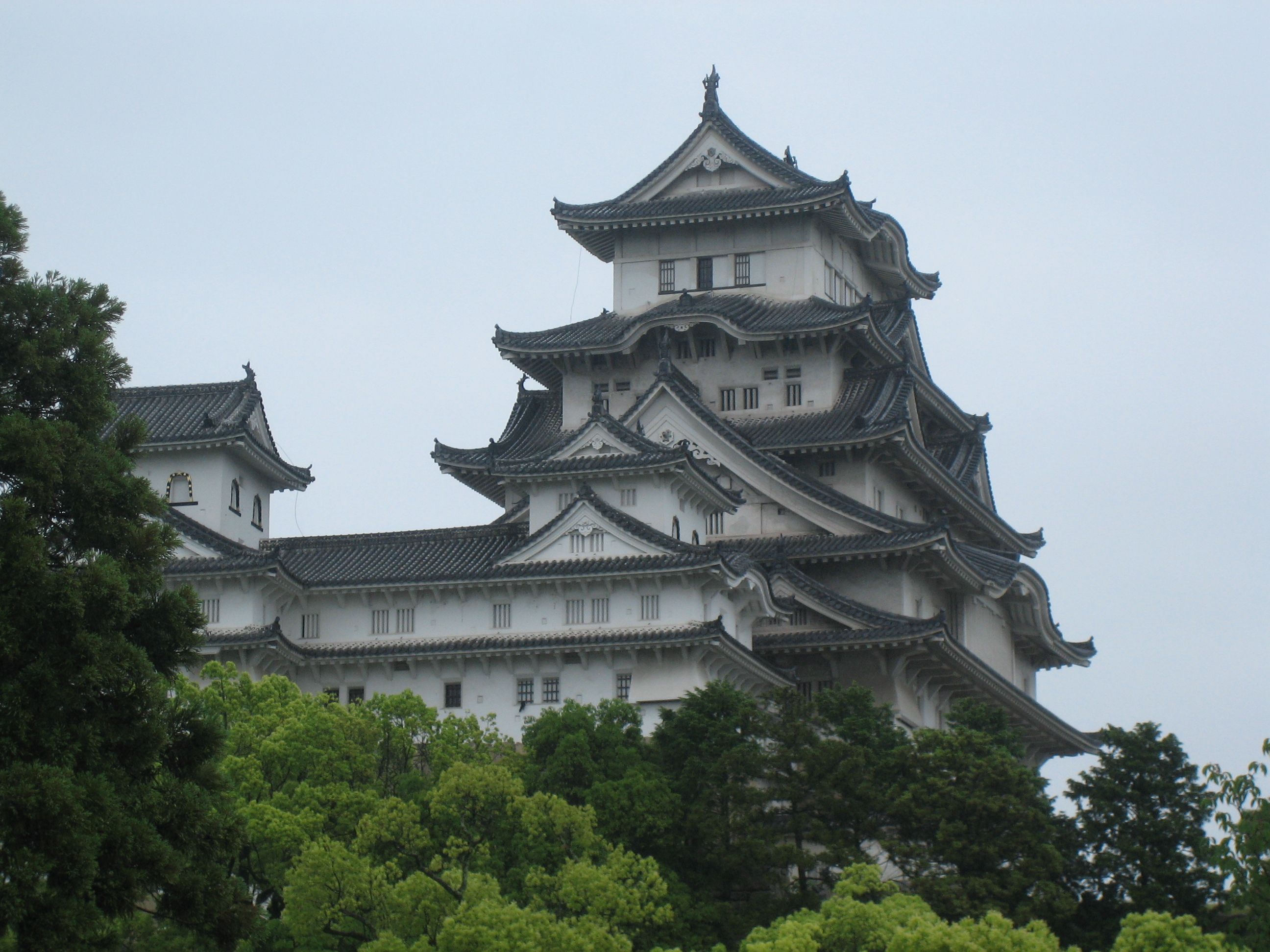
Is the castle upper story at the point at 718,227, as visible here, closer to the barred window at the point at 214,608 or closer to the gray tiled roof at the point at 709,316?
the gray tiled roof at the point at 709,316

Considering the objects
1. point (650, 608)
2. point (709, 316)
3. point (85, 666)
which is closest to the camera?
point (85, 666)

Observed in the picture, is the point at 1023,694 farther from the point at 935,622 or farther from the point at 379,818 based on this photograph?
the point at 379,818

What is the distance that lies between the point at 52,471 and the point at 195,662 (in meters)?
3.68

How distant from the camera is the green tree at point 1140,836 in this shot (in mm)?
42312

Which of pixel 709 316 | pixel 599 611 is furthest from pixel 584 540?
pixel 709 316

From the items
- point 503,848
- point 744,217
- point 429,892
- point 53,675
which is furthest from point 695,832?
point 744,217

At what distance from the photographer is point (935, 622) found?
181ft

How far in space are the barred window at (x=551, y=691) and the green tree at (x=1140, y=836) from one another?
13.6 metres

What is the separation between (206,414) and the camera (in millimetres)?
57594

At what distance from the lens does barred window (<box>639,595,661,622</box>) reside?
5253 centimetres

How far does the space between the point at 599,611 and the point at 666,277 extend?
62.6ft

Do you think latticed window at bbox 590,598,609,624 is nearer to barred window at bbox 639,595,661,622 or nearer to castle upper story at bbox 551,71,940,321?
barred window at bbox 639,595,661,622

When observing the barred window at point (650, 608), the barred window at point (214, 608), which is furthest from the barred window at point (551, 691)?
the barred window at point (214, 608)

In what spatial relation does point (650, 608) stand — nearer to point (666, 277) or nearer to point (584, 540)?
point (584, 540)
